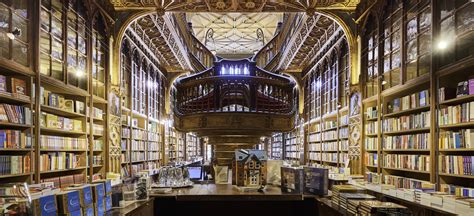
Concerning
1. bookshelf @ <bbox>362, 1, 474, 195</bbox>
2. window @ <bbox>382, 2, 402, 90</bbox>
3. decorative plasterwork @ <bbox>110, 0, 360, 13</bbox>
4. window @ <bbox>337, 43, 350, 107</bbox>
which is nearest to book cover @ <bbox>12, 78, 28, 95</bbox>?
decorative plasterwork @ <bbox>110, 0, 360, 13</bbox>

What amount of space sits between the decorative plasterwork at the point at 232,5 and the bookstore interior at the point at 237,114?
0.10 feet

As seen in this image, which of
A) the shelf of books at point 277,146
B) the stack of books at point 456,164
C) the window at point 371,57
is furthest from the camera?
the shelf of books at point 277,146

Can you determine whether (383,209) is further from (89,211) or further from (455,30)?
(455,30)

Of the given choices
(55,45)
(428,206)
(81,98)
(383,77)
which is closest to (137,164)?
(81,98)

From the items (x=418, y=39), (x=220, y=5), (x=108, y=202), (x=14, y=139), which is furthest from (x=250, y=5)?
(x=108, y=202)

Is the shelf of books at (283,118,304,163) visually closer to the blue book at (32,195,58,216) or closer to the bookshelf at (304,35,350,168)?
the bookshelf at (304,35,350,168)

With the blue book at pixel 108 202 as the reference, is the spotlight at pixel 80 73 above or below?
above

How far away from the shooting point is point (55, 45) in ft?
17.7

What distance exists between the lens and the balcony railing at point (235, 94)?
762cm

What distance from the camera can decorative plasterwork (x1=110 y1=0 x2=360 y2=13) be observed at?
23.7 ft

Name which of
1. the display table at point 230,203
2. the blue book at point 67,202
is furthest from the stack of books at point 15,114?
the blue book at point 67,202

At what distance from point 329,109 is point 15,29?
7.90 metres

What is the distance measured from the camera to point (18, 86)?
14.5 feet

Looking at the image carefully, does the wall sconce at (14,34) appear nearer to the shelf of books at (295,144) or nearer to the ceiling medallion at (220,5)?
the ceiling medallion at (220,5)
